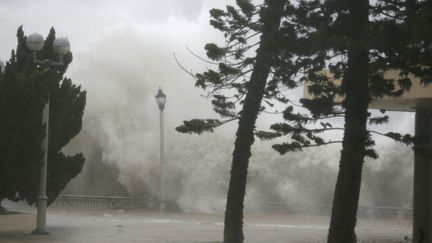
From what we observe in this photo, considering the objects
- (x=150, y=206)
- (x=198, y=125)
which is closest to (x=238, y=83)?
(x=198, y=125)

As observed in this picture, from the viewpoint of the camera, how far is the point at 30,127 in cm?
1872

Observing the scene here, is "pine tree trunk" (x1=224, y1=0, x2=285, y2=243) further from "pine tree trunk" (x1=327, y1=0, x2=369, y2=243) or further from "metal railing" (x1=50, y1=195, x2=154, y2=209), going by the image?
"metal railing" (x1=50, y1=195, x2=154, y2=209)

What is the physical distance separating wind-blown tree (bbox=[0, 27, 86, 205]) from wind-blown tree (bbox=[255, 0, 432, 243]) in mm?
6375

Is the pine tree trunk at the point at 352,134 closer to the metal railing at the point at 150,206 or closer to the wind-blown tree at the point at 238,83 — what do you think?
the wind-blown tree at the point at 238,83

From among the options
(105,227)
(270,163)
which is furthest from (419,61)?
(270,163)

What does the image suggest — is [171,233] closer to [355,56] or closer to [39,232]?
[39,232]

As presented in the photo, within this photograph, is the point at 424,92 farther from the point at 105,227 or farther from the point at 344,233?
the point at 105,227

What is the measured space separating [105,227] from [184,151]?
2002 cm

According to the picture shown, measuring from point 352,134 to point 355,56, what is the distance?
1.37 metres

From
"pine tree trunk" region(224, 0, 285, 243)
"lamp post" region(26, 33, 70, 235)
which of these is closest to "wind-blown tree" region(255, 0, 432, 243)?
"pine tree trunk" region(224, 0, 285, 243)

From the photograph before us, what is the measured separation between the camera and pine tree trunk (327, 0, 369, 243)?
14477mm

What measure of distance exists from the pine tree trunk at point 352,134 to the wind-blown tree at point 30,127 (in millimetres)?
7520

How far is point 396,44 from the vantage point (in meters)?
13.7

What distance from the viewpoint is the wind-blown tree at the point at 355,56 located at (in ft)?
45.3
